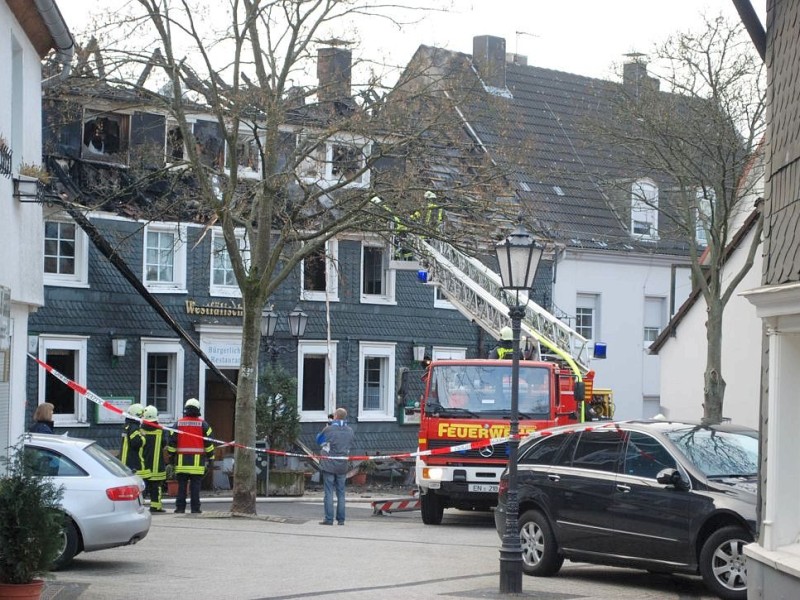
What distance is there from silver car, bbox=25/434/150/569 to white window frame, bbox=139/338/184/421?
17750 mm

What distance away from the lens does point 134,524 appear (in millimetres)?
15031

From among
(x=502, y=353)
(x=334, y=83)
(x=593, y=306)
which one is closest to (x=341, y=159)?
(x=334, y=83)

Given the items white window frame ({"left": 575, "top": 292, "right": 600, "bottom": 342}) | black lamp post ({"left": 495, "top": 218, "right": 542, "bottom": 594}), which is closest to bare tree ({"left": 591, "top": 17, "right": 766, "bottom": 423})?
black lamp post ({"left": 495, "top": 218, "right": 542, "bottom": 594})

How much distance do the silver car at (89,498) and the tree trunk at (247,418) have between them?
8151 millimetres

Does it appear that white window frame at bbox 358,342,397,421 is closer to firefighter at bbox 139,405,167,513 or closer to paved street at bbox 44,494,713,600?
firefighter at bbox 139,405,167,513

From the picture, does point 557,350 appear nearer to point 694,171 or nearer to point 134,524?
point 694,171

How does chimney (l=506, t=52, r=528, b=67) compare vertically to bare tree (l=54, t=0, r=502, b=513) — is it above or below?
above

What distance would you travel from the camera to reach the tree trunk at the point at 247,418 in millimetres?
23359

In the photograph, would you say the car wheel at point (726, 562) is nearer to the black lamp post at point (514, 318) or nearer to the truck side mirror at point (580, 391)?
the black lamp post at point (514, 318)

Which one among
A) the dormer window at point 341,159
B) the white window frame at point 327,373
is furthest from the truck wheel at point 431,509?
the white window frame at point 327,373

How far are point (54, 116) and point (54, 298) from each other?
7.06m

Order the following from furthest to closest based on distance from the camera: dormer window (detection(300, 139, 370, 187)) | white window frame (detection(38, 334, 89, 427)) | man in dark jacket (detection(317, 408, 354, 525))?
1. white window frame (detection(38, 334, 89, 427))
2. dormer window (detection(300, 139, 370, 187))
3. man in dark jacket (detection(317, 408, 354, 525))

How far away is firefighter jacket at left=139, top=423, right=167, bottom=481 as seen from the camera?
75.0ft

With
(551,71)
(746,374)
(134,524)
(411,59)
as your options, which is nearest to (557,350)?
(746,374)
